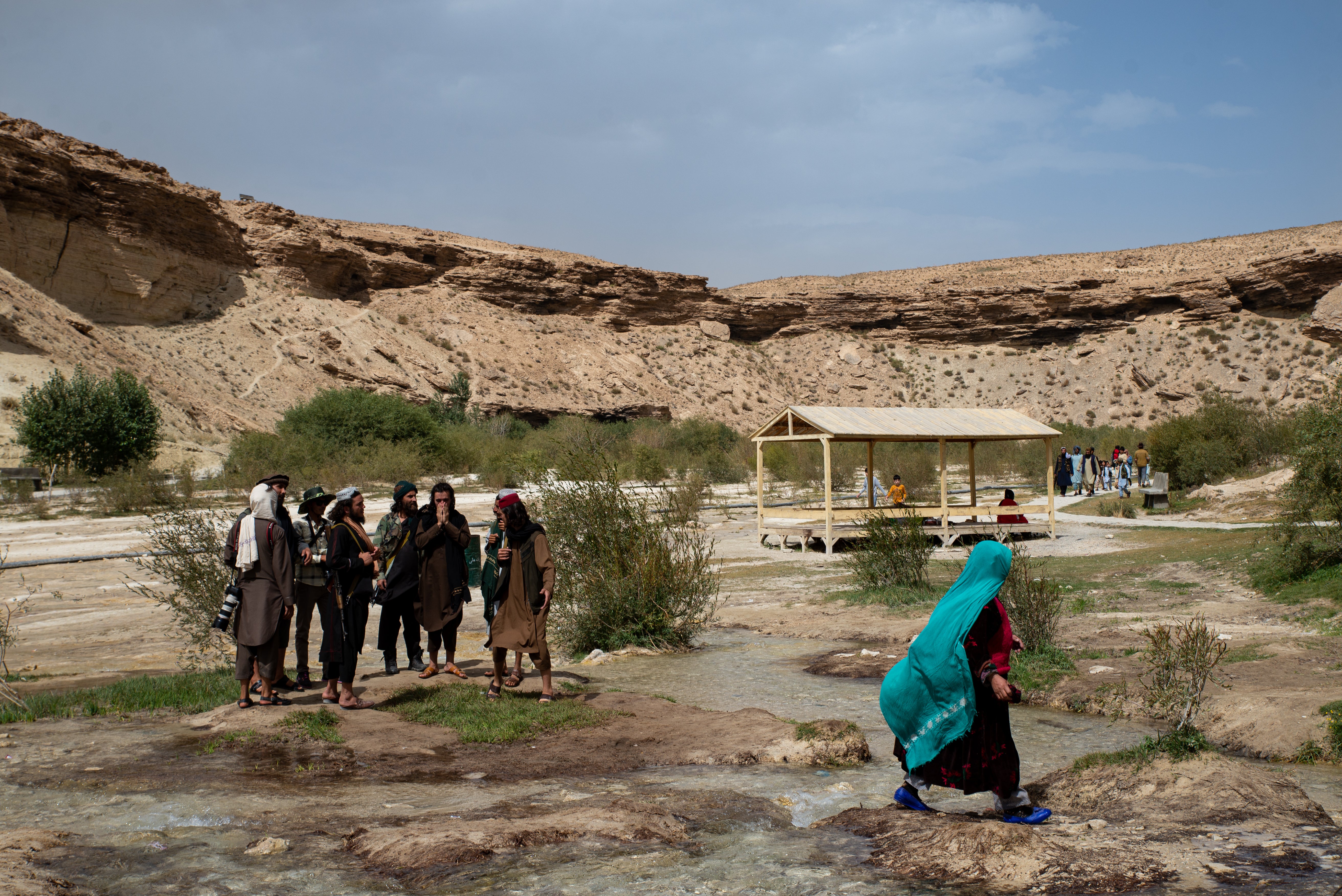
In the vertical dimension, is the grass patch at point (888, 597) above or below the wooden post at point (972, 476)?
below

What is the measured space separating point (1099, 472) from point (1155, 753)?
29.5 meters

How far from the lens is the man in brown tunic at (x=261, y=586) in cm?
630

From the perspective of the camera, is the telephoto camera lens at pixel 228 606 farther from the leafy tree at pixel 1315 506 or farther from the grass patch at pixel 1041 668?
the leafy tree at pixel 1315 506

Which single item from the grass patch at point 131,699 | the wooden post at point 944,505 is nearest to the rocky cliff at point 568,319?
the wooden post at point 944,505

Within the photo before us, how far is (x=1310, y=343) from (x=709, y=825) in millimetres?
56354

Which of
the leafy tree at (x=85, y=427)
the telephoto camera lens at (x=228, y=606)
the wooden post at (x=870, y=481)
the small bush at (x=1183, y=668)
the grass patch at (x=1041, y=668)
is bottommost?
the grass patch at (x=1041, y=668)

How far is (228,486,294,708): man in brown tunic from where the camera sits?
630 centimetres

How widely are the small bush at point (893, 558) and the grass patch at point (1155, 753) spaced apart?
6.57 m

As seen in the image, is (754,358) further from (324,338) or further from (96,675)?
(96,675)

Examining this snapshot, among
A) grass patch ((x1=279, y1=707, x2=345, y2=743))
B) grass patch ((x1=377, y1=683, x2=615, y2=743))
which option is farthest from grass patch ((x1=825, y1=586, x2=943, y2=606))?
grass patch ((x1=279, y1=707, x2=345, y2=743))

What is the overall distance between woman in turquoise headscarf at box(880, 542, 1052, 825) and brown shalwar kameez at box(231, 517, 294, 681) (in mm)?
4231

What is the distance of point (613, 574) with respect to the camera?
9469mm

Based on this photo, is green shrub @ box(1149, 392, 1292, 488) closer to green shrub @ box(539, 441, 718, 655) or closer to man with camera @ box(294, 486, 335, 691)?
green shrub @ box(539, 441, 718, 655)

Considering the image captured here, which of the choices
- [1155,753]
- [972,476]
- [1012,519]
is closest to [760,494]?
[1012,519]
